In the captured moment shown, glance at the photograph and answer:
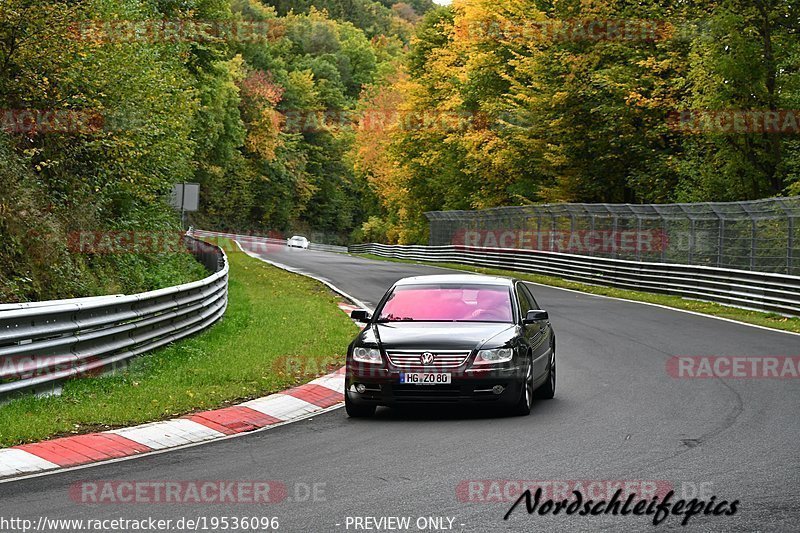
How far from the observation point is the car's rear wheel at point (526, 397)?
10867 mm

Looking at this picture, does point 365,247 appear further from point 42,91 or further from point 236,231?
point 42,91

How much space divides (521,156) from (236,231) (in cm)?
5395

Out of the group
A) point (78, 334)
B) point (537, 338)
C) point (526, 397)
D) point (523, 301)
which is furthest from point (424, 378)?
point (78, 334)

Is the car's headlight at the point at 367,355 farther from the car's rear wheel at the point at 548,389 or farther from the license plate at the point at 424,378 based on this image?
the car's rear wheel at the point at 548,389

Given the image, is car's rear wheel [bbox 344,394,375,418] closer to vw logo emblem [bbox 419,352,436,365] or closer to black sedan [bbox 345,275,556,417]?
black sedan [bbox 345,275,556,417]

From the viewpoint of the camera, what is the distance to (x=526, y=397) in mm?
10977

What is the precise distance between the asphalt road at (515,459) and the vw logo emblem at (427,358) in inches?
23.0

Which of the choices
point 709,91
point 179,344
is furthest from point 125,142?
point 709,91

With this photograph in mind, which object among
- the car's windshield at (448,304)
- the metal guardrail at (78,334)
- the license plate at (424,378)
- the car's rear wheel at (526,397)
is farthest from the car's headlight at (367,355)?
the metal guardrail at (78,334)

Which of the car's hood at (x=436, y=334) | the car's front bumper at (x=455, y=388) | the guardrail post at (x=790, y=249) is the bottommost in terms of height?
the car's front bumper at (x=455, y=388)

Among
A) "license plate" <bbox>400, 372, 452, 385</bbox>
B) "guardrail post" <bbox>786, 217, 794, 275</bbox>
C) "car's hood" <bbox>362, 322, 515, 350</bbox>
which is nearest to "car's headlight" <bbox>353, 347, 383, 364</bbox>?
"car's hood" <bbox>362, 322, 515, 350</bbox>

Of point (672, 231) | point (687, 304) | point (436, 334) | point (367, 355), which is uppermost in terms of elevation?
point (672, 231)

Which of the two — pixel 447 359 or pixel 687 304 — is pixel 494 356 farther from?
pixel 687 304

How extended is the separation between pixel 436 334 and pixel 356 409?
3.62 ft
